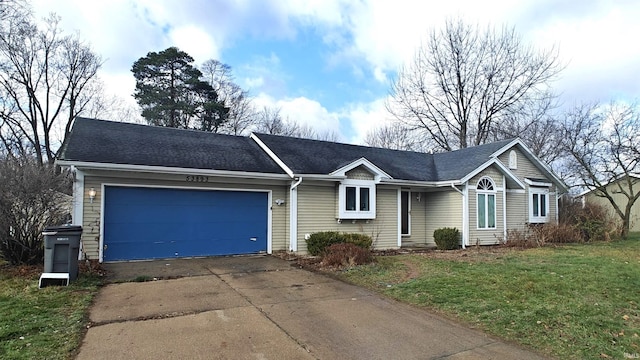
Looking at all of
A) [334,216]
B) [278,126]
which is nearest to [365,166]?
[334,216]

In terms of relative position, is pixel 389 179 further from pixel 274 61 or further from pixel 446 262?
pixel 274 61

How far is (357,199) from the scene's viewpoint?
1264cm

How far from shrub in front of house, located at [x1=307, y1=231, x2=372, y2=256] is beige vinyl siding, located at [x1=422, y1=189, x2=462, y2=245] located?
4.85m

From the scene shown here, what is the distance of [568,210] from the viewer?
18906mm

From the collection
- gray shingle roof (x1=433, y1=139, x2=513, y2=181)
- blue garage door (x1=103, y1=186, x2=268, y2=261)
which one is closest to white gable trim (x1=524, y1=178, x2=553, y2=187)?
gray shingle roof (x1=433, y1=139, x2=513, y2=181)

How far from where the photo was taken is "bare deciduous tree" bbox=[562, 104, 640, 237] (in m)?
18.6

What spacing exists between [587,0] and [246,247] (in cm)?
1234

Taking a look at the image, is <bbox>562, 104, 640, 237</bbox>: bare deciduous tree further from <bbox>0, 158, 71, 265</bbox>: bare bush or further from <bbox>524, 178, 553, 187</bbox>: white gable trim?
→ <bbox>0, 158, 71, 265</bbox>: bare bush

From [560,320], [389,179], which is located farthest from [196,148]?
[560,320]

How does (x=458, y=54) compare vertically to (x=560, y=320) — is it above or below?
above

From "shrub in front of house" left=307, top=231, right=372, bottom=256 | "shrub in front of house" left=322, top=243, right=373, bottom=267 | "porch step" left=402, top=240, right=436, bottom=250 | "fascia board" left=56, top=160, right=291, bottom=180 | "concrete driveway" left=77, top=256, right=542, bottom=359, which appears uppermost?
"fascia board" left=56, top=160, right=291, bottom=180

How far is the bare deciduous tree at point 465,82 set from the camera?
26.2 metres

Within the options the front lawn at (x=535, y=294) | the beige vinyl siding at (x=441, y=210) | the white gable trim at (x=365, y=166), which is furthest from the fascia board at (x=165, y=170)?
the beige vinyl siding at (x=441, y=210)

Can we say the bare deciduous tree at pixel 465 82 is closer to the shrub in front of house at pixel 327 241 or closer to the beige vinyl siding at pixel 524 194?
the beige vinyl siding at pixel 524 194
